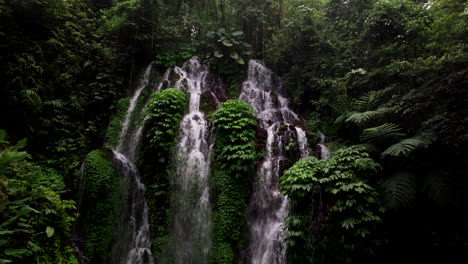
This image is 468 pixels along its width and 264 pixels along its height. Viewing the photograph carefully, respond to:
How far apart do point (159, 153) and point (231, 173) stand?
2372 mm

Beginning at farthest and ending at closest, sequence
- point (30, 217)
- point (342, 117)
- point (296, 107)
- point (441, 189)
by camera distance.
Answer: point (296, 107) → point (342, 117) → point (441, 189) → point (30, 217)

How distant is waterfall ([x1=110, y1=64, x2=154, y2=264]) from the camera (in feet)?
22.2

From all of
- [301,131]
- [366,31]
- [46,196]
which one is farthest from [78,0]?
[366,31]

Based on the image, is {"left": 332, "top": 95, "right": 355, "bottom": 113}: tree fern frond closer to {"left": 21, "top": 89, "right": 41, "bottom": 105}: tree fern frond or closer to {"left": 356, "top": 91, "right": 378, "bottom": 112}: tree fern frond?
{"left": 356, "top": 91, "right": 378, "bottom": 112}: tree fern frond

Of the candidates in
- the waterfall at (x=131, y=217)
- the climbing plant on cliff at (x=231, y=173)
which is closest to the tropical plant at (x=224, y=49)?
the climbing plant on cliff at (x=231, y=173)

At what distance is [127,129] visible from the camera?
9.07 metres

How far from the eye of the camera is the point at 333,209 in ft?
16.7

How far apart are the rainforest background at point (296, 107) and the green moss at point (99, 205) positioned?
6cm

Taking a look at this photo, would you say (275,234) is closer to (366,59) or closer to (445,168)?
(445,168)

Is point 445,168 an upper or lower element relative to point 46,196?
upper

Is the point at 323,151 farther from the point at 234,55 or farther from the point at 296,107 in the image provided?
the point at 234,55

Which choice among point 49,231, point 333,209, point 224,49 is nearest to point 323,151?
point 333,209

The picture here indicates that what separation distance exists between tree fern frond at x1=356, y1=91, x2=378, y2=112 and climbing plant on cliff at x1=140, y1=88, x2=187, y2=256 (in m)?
5.65

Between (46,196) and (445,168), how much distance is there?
25.0ft
